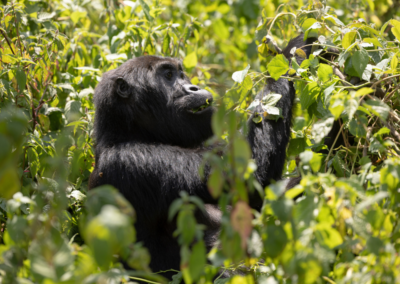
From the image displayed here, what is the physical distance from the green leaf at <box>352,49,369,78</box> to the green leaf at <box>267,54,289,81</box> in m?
0.45

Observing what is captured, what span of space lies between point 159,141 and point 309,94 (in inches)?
57.3

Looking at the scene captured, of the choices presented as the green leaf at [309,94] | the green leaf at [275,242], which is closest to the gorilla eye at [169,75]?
the green leaf at [309,94]

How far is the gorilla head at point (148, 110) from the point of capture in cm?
381

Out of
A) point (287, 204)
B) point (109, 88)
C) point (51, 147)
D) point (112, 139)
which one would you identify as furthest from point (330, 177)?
point (51, 147)

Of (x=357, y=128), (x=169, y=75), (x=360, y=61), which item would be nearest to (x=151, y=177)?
(x=169, y=75)

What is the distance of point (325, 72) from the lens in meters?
2.87

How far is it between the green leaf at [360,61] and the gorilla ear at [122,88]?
79.0 inches

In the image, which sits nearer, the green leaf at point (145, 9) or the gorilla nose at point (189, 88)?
the gorilla nose at point (189, 88)

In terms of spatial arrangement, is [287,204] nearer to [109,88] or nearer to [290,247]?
[290,247]

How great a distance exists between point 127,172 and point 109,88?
35.2 inches

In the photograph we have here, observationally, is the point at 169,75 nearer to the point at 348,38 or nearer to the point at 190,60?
the point at 190,60

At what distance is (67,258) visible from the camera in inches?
64.9

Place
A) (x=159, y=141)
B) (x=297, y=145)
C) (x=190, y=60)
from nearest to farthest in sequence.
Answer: (x=297, y=145) → (x=159, y=141) → (x=190, y=60)

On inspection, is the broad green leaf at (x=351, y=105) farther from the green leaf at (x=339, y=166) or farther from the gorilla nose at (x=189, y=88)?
the gorilla nose at (x=189, y=88)
